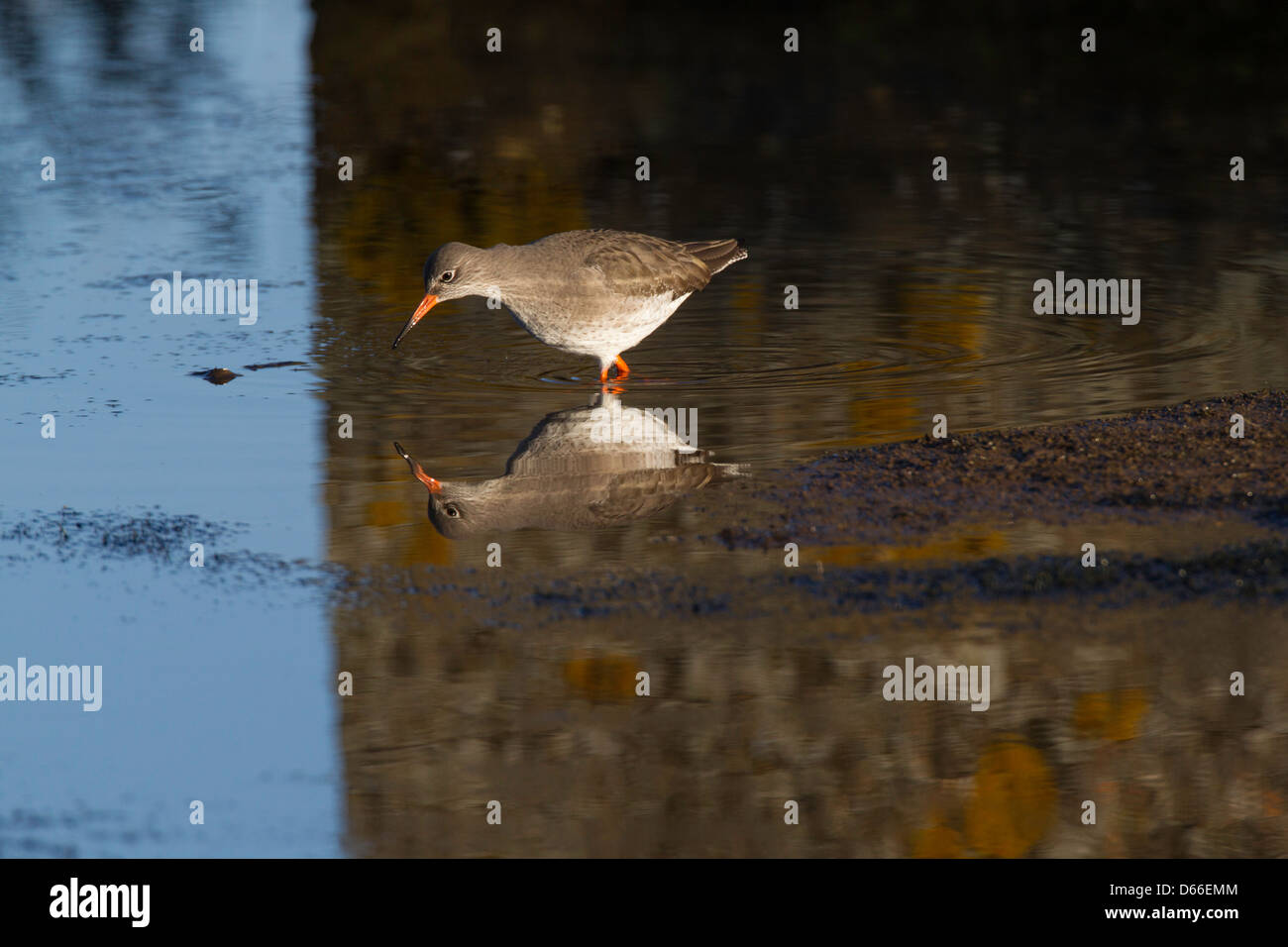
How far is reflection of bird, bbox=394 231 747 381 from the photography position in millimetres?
10219

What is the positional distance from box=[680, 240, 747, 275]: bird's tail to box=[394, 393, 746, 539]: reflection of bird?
1.78m

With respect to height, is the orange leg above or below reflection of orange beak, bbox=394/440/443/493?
above

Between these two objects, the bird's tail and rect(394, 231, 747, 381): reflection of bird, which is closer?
rect(394, 231, 747, 381): reflection of bird

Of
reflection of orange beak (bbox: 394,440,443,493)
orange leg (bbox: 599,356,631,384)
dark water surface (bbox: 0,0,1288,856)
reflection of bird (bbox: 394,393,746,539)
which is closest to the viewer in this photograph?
dark water surface (bbox: 0,0,1288,856)

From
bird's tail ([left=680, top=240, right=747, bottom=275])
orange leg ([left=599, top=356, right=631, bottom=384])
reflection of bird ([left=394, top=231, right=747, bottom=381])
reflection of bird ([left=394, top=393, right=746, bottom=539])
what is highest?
bird's tail ([left=680, top=240, right=747, bottom=275])

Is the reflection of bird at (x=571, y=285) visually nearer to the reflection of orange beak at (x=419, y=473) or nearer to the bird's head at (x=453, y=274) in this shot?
the bird's head at (x=453, y=274)

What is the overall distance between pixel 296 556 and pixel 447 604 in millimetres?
929

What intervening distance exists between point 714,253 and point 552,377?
1.42 metres

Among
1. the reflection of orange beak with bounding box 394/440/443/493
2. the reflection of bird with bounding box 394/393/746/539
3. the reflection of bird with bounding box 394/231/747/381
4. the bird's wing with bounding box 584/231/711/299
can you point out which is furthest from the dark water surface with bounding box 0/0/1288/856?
the bird's wing with bounding box 584/231/711/299

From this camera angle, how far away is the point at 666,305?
10.9 meters

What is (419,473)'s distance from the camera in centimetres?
926

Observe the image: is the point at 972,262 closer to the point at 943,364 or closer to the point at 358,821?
the point at 943,364

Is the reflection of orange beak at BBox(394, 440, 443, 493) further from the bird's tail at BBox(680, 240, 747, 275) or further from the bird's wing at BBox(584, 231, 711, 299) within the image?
the bird's tail at BBox(680, 240, 747, 275)

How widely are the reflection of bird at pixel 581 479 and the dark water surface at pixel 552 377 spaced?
174mm
